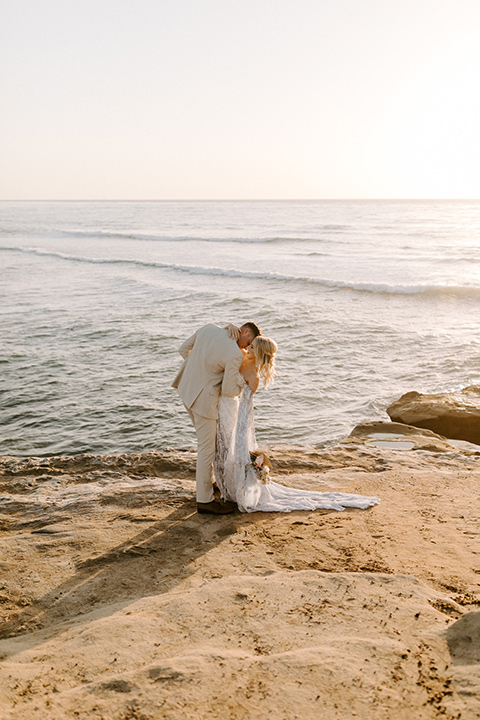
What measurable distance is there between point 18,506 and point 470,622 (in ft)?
14.9

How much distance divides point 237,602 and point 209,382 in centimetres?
227

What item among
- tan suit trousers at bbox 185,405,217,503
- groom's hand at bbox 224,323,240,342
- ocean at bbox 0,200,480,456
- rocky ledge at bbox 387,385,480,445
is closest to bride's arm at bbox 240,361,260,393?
groom's hand at bbox 224,323,240,342

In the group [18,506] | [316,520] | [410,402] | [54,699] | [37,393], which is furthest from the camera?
[37,393]

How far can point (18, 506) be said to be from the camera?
598 centimetres

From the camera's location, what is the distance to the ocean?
927cm

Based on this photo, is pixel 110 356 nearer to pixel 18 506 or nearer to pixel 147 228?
pixel 18 506

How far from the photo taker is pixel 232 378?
545cm

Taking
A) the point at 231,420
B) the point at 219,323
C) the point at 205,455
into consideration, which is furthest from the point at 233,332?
the point at 219,323

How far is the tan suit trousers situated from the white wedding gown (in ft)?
0.42

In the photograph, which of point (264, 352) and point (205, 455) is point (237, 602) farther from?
point (264, 352)

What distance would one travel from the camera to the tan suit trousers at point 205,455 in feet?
18.5

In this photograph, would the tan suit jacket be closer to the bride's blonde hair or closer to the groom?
the groom

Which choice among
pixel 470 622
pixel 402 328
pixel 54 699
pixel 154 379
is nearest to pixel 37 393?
pixel 154 379

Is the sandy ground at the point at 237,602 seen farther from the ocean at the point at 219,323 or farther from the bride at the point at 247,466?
the ocean at the point at 219,323
